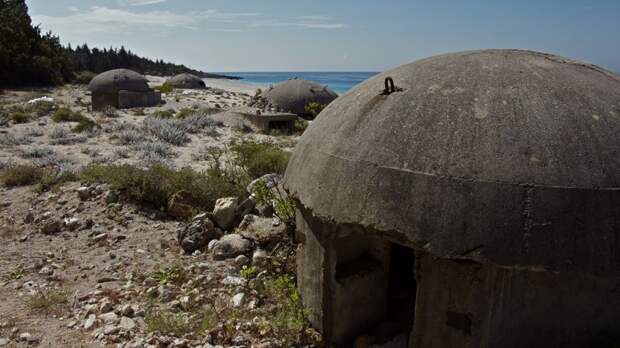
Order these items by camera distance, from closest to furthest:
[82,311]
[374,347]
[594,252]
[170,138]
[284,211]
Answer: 1. [594,252]
2. [374,347]
3. [82,311]
4. [284,211]
5. [170,138]

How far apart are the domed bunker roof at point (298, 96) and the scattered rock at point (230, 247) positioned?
15.1 m

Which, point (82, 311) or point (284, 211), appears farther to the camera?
point (284, 211)

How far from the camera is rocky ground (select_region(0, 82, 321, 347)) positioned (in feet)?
14.5

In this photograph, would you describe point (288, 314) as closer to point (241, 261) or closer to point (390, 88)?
point (241, 261)

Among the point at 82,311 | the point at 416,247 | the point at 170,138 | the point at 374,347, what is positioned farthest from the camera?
the point at 170,138

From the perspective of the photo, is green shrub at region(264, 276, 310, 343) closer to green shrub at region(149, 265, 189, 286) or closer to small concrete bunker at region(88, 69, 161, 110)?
green shrub at region(149, 265, 189, 286)

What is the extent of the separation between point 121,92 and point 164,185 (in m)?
16.8

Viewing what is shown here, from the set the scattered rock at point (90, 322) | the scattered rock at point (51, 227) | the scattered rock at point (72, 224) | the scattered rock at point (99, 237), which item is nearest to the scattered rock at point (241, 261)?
the scattered rock at point (90, 322)

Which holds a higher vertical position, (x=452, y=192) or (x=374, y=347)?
(x=452, y=192)

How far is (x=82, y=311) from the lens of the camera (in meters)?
4.88

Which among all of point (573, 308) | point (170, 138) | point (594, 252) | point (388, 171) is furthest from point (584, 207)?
point (170, 138)

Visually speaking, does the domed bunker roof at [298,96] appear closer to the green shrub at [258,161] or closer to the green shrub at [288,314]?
the green shrub at [258,161]

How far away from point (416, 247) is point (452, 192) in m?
0.49

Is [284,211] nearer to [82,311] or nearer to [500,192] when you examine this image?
[82,311]
